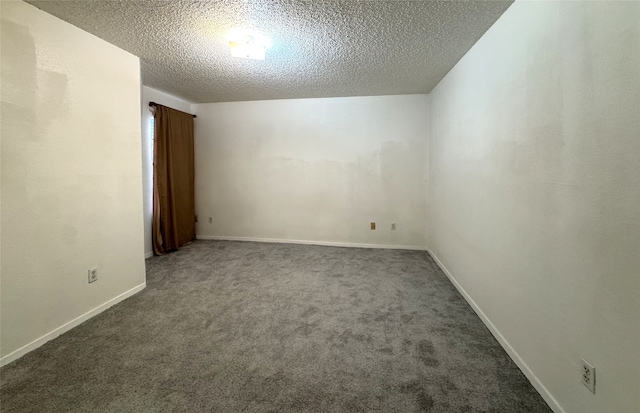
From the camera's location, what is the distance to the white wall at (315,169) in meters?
4.24

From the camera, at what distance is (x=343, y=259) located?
382cm

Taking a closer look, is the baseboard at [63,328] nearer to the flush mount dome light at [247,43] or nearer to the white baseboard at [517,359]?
the flush mount dome light at [247,43]

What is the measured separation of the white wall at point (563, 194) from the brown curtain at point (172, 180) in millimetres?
3981

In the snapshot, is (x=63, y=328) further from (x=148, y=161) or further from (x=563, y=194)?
(x=563, y=194)

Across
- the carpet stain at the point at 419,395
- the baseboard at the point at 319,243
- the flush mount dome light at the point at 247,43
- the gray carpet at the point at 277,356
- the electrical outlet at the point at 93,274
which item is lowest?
the carpet stain at the point at 419,395

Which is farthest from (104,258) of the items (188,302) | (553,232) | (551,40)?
(551,40)

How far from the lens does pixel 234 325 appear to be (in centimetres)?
217

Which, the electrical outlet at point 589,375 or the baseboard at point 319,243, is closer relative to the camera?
the electrical outlet at point 589,375

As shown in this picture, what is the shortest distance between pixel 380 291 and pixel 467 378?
123cm

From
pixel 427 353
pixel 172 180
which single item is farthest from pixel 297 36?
pixel 172 180

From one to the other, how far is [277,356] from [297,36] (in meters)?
2.48

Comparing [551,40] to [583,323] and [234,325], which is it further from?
[234,325]

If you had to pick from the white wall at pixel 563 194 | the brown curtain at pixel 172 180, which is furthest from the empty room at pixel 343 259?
the brown curtain at pixel 172 180

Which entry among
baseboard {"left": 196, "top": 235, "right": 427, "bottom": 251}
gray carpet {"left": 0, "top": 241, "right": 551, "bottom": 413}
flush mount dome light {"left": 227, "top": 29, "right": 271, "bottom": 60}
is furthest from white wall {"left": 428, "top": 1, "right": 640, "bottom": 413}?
baseboard {"left": 196, "top": 235, "right": 427, "bottom": 251}
